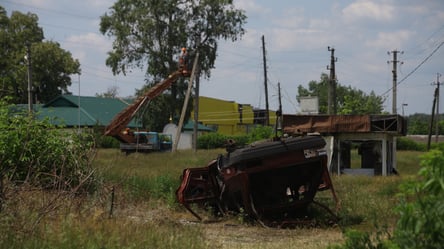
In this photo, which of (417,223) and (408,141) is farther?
(408,141)

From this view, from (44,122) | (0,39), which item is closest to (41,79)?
(0,39)

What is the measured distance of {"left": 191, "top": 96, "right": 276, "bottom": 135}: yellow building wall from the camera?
81250 millimetres

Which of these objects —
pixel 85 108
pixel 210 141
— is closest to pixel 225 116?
pixel 210 141

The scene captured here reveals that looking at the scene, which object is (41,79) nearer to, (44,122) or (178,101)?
(178,101)

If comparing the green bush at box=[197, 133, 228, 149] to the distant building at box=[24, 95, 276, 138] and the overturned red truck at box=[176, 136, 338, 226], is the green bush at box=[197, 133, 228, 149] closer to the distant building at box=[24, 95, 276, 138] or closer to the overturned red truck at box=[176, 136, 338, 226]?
the distant building at box=[24, 95, 276, 138]

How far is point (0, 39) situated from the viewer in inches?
2453

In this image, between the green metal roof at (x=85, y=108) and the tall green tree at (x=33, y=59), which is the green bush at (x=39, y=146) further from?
the tall green tree at (x=33, y=59)

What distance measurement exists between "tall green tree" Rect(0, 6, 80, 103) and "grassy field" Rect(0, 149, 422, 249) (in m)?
48.1

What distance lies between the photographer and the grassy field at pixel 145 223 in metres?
6.37

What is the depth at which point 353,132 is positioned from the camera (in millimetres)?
24766

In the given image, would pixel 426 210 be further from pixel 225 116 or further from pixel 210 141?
pixel 225 116

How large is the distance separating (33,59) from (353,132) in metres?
49.6

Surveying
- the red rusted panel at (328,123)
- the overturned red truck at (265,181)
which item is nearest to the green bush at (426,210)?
the overturned red truck at (265,181)

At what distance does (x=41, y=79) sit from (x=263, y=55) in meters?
28.2
